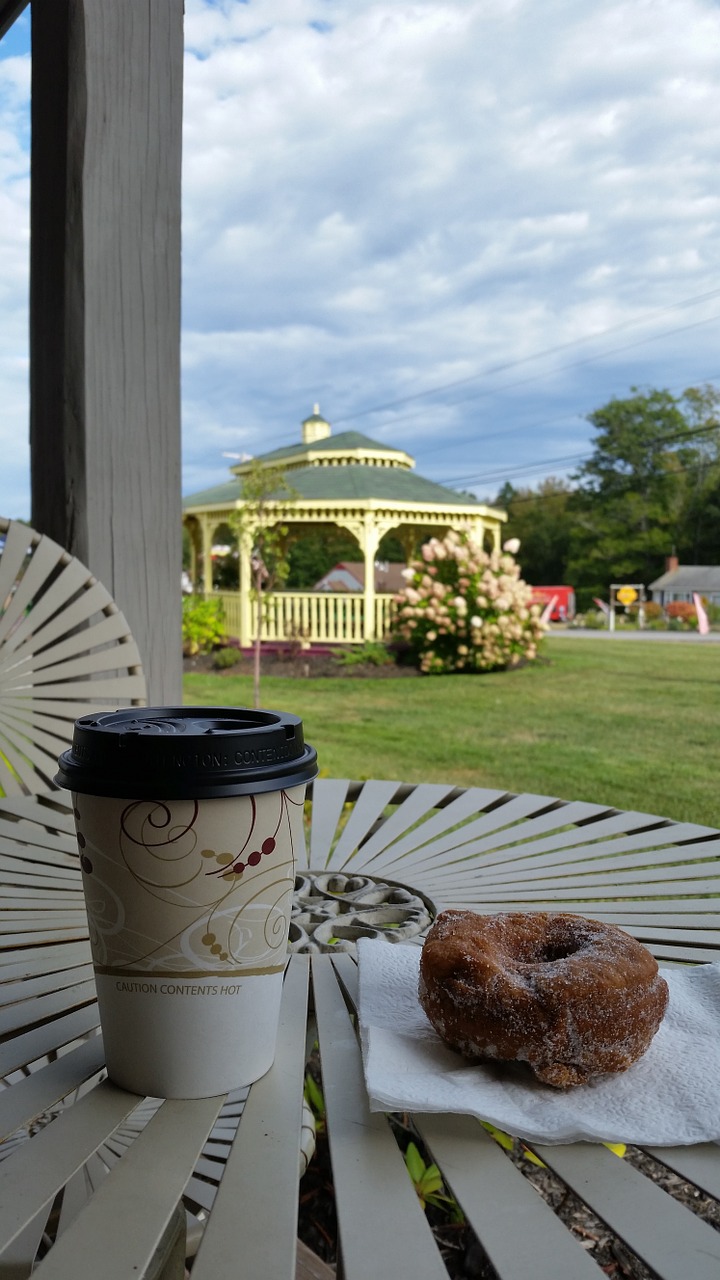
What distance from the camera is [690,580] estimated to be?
27.1 metres

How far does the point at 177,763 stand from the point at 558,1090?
342mm

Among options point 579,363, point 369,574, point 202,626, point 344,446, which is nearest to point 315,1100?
point 369,574

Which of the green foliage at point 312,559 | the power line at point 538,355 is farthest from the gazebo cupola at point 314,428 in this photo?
the power line at point 538,355

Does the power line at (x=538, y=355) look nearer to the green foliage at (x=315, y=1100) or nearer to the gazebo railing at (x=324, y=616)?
the gazebo railing at (x=324, y=616)

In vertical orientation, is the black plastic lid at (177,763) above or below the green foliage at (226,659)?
above

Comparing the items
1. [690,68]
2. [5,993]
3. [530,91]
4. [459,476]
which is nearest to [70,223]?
[5,993]

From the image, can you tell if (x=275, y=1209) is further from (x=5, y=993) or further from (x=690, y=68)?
(x=690, y=68)

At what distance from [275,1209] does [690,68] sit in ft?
62.7

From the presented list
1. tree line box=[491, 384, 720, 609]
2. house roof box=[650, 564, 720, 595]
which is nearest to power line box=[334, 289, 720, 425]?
tree line box=[491, 384, 720, 609]

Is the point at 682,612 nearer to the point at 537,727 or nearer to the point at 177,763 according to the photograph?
the point at 537,727

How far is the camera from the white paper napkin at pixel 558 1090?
0.52 m

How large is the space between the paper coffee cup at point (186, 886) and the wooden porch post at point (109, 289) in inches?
57.0

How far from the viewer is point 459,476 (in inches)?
1687

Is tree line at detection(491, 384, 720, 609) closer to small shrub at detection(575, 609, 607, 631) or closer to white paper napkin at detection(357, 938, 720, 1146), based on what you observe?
small shrub at detection(575, 609, 607, 631)
